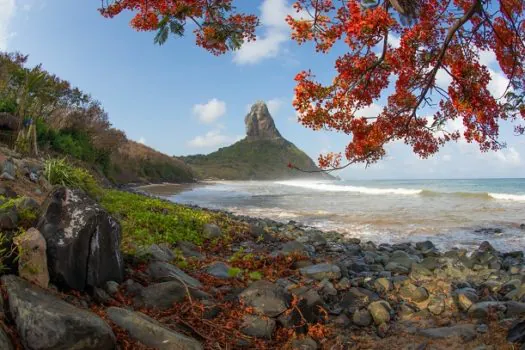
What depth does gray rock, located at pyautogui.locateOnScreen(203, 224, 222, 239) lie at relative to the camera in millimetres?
9172

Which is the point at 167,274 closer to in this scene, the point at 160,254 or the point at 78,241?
the point at 160,254

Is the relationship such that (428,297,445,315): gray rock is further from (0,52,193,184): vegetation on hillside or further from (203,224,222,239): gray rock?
(0,52,193,184): vegetation on hillside

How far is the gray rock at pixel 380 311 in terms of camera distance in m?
4.94

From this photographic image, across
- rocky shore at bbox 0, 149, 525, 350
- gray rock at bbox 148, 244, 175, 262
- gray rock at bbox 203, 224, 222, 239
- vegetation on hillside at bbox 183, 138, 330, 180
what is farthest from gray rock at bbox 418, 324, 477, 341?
vegetation on hillside at bbox 183, 138, 330, 180

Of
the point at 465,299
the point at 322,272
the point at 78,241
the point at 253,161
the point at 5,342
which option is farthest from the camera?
the point at 253,161

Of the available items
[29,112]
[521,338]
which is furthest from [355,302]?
[29,112]

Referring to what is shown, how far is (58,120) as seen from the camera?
24.2 meters

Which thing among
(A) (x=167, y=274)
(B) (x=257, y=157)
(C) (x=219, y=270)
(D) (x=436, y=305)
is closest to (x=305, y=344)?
(A) (x=167, y=274)

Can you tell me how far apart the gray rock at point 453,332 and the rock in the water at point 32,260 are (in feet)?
13.1

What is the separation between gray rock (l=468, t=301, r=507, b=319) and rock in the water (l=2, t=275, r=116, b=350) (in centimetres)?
422

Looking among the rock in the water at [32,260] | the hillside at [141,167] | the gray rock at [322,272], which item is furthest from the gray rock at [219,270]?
the hillside at [141,167]

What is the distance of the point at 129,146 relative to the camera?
151 feet

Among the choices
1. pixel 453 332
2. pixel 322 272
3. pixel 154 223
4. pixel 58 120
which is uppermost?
pixel 58 120

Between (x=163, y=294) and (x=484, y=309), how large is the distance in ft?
12.7
